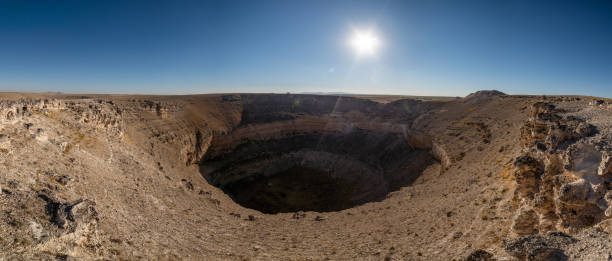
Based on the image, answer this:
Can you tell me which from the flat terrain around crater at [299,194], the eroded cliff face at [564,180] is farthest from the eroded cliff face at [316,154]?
the eroded cliff face at [564,180]

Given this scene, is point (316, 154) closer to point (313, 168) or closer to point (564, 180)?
point (313, 168)

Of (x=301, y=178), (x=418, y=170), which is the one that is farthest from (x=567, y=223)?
(x=301, y=178)

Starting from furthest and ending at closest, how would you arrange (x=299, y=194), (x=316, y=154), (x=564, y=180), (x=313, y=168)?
(x=316, y=154), (x=313, y=168), (x=299, y=194), (x=564, y=180)

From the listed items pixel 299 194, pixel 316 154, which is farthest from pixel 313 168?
pixel 299 194

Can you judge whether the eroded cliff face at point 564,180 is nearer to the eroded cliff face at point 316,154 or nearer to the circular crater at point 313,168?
the circular crater at point 313,168

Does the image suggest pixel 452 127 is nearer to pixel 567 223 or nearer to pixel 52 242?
pixel 567 223

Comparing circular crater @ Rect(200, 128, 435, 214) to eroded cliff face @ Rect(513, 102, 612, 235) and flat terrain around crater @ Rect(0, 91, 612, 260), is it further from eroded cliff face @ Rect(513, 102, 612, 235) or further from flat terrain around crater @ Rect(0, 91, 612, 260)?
eroded cliff face @ Rect(513, 102, 612, 235)
